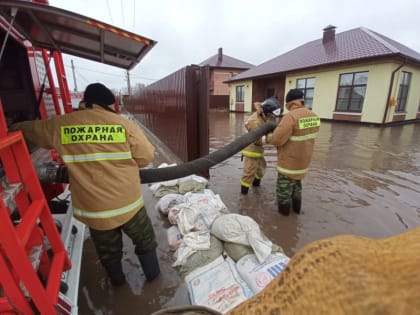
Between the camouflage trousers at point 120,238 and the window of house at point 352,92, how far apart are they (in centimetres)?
→ 1291

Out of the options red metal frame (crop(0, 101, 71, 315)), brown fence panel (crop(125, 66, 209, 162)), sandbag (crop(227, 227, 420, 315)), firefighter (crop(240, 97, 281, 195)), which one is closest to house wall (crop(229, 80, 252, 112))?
brown fence panel (crop(125, 66, 209, 162))

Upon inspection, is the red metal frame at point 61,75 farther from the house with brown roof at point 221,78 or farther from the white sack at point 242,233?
the house with brown roof at point 221,78

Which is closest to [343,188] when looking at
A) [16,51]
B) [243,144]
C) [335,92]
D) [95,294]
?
[243,144]

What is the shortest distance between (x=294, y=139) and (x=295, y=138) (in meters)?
0.02

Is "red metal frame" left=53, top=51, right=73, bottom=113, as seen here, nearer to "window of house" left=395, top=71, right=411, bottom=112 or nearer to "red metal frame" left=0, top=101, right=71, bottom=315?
"red metal frame" left=0, top=101, right=71, bottom=315

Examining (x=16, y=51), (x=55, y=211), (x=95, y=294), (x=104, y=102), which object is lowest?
(x=95, y=294)

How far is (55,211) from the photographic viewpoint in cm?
237

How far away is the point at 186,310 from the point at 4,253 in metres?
0.93

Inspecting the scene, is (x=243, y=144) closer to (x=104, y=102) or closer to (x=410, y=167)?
(x=104, y=102)

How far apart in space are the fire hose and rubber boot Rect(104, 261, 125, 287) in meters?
0.83

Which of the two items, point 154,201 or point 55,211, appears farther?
point 154,201

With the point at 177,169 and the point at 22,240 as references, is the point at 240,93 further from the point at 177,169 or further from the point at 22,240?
the point at 22,240

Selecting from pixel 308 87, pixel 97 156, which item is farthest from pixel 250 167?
pixel 308 87

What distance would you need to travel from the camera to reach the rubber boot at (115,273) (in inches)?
74.5
